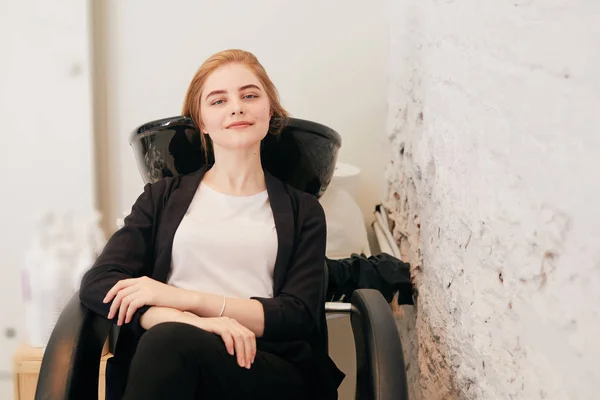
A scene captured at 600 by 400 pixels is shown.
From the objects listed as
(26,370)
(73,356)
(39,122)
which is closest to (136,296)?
(73,356)

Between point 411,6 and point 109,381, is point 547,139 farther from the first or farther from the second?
point 411,6

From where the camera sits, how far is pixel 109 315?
1149 mm

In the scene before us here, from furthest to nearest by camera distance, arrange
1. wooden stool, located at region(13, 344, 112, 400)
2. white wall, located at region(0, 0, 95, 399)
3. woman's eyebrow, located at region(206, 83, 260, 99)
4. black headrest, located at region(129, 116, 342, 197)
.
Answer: white wall, located at region(0, 0, 95, 399) → wooden stool, located at region(13, 344, 112, 400) → black headrest, located at region(129, 116, 342, 197) → woman's eyebrow, located at region(206, 83, 260, 99)

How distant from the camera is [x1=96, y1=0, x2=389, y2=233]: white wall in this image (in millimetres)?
2014

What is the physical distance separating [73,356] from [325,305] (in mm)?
550

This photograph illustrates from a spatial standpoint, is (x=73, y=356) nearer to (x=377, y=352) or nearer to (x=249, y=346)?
(x=249, y=346)

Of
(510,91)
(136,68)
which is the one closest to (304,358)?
(510,91)

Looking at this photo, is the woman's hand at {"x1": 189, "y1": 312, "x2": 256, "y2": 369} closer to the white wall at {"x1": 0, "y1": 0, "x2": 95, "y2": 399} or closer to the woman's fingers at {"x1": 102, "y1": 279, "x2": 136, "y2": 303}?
the woman's fingers at {"x1": 102, "y1": 279, "x2": 136, "y2": 303}

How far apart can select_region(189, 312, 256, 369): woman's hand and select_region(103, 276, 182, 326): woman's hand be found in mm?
73

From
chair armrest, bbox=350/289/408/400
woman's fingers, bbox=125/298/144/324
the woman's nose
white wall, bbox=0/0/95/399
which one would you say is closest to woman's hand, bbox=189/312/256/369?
woman's fingers, bbox=125/298/144/324

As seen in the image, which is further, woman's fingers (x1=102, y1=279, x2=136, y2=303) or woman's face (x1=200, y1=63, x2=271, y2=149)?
woman's face (x1=200, y1=63, x2=271, y2=149)

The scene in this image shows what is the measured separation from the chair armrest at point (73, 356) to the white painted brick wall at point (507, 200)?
2.23 feet

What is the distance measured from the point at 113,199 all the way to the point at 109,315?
39.9 inches

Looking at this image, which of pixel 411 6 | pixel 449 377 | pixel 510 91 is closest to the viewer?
pixel 510 91
